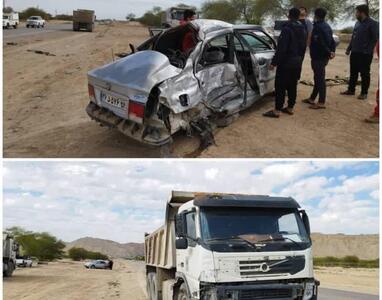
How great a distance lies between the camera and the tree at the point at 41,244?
68812 millimetres

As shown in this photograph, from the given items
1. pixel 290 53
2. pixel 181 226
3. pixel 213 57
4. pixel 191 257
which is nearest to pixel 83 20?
pixel 290 53

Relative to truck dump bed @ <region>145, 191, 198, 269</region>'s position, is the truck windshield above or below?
above

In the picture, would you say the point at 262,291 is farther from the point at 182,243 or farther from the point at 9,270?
the point at 9,270

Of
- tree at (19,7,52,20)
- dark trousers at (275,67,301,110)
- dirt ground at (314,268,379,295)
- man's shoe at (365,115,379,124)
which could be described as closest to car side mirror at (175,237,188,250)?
dark trousers at (275,67,301,110)

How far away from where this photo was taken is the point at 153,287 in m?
10.1

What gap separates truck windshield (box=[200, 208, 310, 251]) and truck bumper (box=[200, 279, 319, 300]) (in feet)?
1.48

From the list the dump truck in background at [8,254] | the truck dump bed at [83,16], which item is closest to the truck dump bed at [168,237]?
the dump truck in background at [8,254]

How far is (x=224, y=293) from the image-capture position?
5.98 metres

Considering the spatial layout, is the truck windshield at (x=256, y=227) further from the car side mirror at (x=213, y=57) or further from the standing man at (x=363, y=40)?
the standing man at (x=363, y=40)

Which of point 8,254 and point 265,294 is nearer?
point 265,294

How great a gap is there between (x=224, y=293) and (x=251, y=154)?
386 centimetres

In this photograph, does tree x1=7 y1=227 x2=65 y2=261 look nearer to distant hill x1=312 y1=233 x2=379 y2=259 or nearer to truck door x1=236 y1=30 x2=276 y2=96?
distant hill x1=312 y1=233 x2=379 y2=259

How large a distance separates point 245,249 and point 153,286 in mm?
4455

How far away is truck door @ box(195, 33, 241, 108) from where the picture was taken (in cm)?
923
